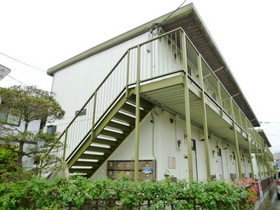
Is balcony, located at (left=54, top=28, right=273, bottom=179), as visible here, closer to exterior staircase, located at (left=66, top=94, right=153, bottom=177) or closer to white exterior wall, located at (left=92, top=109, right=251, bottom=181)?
exterior staircase, located at (left=66, top=94, right=153, bottom=177)

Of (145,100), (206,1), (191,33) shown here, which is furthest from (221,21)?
(145,100)

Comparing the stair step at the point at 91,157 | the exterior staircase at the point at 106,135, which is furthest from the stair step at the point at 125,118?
the stair step at the point at 91,157

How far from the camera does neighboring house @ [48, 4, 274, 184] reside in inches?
197

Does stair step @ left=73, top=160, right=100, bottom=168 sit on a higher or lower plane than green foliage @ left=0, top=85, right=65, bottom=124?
lower

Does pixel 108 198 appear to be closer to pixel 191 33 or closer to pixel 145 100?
pixel 145 100

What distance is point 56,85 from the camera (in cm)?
1036

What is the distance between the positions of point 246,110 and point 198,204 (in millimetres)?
14990

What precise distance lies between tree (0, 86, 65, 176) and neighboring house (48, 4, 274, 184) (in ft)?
4.07

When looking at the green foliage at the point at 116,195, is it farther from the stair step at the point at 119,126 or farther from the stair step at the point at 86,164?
the stair step at the point at 86,164

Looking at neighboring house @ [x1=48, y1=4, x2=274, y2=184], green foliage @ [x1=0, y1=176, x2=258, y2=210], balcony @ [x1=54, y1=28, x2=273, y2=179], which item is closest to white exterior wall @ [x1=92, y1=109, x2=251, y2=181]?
neighboring house @ [x1=48, y1=4, x2=274, y2=184]

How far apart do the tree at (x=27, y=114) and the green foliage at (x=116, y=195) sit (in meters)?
1.01

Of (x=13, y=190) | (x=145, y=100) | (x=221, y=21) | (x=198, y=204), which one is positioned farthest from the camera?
(x=221, y=21)

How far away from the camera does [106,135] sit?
580 cm

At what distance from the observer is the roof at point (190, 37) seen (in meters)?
6.55
